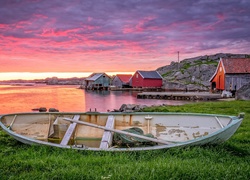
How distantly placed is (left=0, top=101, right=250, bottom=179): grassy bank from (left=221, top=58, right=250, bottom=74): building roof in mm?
37621

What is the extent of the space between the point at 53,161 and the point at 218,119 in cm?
491

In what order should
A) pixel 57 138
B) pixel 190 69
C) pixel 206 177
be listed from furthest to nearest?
1. pixel 190 69
2. pixel 57 138
3. pixel 206 177

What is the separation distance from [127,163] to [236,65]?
41.4 metres

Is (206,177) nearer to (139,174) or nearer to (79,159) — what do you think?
(139,174)

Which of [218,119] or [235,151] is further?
[218,119]

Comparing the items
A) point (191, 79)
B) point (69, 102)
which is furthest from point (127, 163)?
point (191, 79)

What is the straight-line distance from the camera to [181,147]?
18.3ft

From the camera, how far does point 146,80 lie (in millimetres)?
75312

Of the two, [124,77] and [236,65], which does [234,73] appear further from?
[124,77]

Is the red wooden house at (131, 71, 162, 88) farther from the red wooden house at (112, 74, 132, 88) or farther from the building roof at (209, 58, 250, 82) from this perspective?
the building roof at (209, 58, 250, 82)

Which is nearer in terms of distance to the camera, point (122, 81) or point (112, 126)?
point (112, 126)

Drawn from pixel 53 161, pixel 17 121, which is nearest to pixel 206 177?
pixel 53 161

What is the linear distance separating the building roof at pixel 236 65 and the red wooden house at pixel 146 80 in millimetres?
35133

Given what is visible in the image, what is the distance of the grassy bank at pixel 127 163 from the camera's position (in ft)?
14.0
